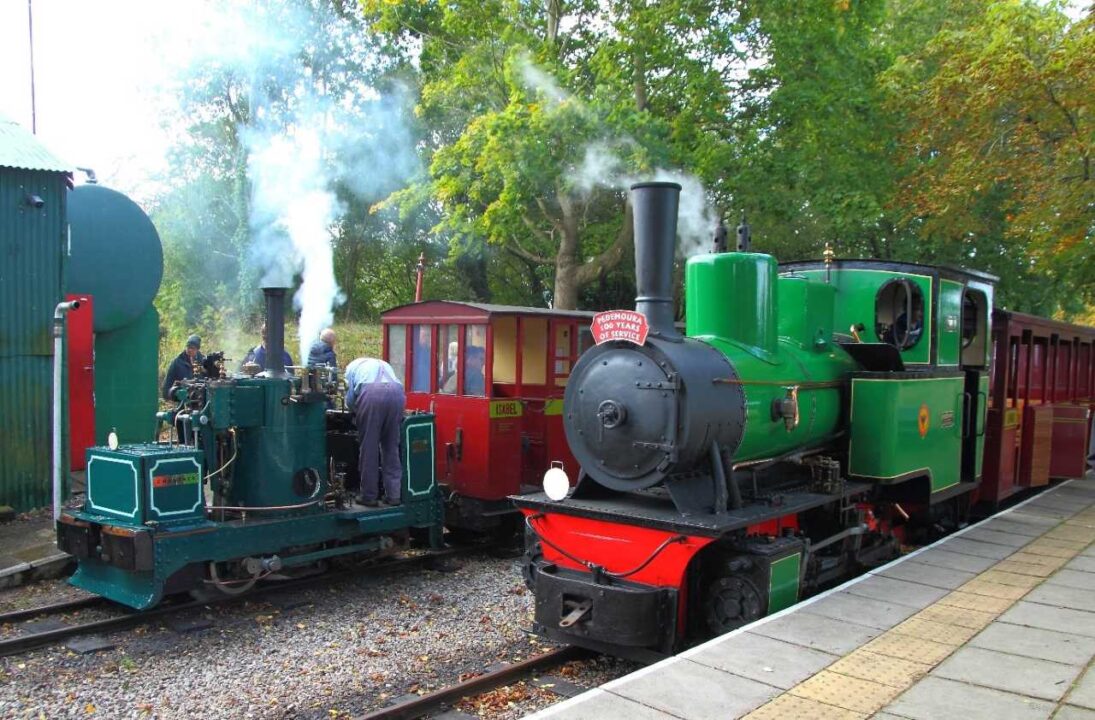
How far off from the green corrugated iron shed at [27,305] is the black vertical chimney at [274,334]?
3.59m

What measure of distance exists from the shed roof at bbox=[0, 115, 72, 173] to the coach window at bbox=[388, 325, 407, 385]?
3.74 meters

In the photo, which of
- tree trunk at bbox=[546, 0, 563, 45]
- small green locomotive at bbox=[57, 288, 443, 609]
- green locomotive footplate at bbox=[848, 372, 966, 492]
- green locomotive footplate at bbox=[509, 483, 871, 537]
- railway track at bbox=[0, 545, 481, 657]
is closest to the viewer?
green locomotive footplate at bbox=[509, 483, 871, 537]

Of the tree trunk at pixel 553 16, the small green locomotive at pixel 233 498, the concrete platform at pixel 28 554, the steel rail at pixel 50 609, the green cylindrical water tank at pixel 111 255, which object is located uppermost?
the tree trunk at pixel 553 16

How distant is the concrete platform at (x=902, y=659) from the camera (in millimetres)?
3561

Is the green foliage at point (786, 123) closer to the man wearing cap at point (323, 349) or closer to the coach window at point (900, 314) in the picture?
the coach window at point (900, 314)

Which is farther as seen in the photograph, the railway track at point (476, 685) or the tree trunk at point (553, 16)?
the tree trunk at point (553, 16)

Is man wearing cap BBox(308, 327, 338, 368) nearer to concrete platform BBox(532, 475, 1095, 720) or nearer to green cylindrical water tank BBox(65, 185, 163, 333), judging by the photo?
green cylindrical water tank BBox(65, 185, 163, 333)

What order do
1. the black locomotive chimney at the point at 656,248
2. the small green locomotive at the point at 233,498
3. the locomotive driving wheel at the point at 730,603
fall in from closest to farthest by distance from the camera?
the locomotive driving wheel at the point at 730,603
the black locomotive chimney at the point at 656,248
the small green locomotive at the point at 233,498

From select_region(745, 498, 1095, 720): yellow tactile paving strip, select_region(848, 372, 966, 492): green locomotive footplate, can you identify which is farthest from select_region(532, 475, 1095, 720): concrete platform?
select_region(848, 372, 966, 492): green locomotive footplate

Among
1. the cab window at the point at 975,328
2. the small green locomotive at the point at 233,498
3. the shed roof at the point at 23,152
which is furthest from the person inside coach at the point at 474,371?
the shed roof at the point at 23,152

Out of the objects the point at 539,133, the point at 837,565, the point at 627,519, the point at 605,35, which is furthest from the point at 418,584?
the point at 605,35

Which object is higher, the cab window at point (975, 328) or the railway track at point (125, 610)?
the cab window at point (975, 328)

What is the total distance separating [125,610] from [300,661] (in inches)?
67.0

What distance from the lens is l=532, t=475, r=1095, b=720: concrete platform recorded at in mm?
3561
